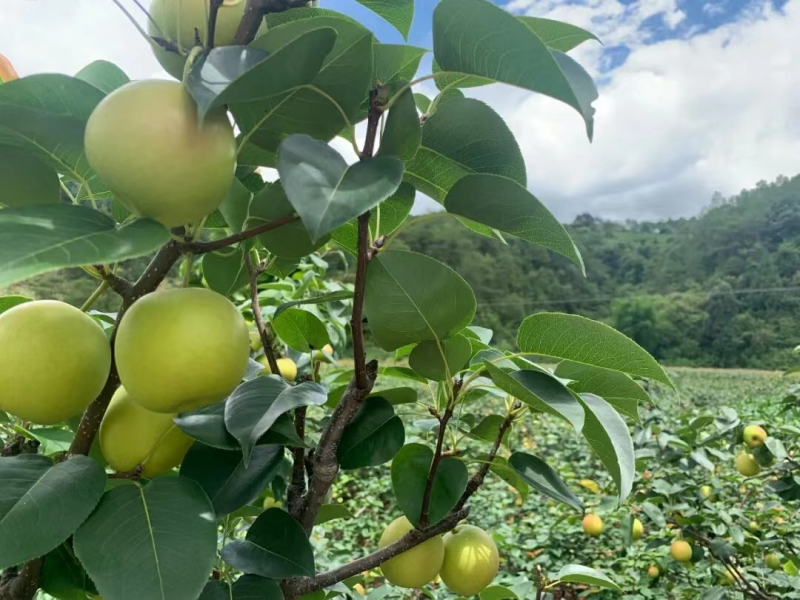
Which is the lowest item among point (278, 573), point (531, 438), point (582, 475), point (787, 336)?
point (787, 336)

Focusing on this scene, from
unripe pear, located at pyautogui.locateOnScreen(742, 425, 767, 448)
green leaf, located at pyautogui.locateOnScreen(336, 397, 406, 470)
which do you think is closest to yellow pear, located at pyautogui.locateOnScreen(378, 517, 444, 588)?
green leaf, located at pyautogui.locateOnScreen(336, 397, 406, 470)

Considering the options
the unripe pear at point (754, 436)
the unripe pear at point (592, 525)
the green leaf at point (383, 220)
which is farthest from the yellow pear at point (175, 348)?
the unripe pear at point (592, 525)

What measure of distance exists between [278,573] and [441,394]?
0.20m

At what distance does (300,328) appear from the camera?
0.58m

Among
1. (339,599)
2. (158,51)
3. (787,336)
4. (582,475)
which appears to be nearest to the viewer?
(158,51)

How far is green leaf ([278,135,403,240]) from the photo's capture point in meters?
0.25

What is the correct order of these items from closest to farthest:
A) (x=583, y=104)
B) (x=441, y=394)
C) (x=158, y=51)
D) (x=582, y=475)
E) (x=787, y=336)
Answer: (x=583, y=104) < (x=158, y=51) < (x=441, y=394) < (x=582, y=475) < (x=787, y=336)

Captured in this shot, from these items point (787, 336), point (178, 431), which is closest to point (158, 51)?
point (178, 431)

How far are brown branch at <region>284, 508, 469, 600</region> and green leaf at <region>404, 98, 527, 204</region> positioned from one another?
258 millimetres

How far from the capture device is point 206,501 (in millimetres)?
346

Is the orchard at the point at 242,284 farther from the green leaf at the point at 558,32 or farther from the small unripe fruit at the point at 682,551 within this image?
the small unripe fruit at the point at 682,551

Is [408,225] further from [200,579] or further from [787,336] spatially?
[787,336]

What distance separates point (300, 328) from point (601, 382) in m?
0.28

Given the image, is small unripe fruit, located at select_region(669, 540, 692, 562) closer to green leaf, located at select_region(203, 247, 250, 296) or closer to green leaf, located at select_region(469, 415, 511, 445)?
green leaf, located at select_region(469, 415, 511, 445)
